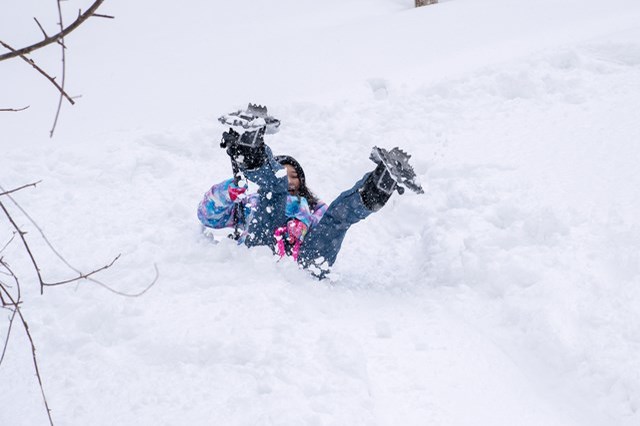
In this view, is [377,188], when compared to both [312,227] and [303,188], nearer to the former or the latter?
[312,227]

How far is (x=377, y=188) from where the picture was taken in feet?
11.4

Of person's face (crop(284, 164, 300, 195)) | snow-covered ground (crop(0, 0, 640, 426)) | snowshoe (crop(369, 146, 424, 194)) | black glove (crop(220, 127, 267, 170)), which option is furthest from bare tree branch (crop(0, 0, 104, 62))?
person's face (crop(284, 164, 300, 195))

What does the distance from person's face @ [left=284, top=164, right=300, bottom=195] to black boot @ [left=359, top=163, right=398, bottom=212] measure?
767mm

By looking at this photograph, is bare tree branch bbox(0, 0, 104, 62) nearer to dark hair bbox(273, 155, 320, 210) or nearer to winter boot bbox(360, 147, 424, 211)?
winter boot bbox(360, 147, 424, 211)

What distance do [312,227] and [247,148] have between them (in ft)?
2.31

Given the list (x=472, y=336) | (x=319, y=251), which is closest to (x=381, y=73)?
(x=319, y=251)

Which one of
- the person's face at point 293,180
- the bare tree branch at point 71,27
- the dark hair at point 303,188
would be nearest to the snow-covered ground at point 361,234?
the dark hair at point 303,188

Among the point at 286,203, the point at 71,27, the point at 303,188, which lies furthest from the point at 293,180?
the point at 71,27

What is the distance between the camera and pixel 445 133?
550 cm

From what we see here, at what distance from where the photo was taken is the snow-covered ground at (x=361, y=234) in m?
2.63

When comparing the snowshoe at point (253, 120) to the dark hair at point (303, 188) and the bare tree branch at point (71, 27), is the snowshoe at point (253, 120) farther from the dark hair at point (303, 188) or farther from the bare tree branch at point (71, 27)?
the bare tree branch at point (71, 27)

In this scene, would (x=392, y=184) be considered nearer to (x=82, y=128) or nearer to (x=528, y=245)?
(x=528, y=245)

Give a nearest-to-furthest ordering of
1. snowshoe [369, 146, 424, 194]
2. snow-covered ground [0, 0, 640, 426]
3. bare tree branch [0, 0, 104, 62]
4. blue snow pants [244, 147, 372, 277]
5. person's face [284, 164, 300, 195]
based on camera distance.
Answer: bare tree branch [0, 0, 104, 62] < snow-covered ground [0, 0, 640, 426] < snowshoe [369, 146, 424, 194] < blue snow pants [244, 147, 372, 277] < person's face [284, 164, 300, 195]

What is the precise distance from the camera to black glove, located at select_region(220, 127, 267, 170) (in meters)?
3.53
